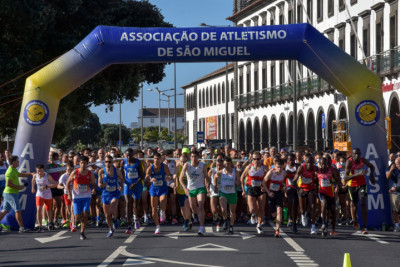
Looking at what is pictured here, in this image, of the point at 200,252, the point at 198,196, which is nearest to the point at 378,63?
the point at 198,196

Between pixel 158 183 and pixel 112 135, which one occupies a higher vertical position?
pixel 112 135

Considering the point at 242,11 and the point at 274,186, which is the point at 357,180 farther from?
the point at 242,11

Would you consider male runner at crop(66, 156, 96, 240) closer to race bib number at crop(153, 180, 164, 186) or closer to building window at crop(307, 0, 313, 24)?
race bib number at crop(153, 180, 164, 186)

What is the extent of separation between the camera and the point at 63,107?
107 ft

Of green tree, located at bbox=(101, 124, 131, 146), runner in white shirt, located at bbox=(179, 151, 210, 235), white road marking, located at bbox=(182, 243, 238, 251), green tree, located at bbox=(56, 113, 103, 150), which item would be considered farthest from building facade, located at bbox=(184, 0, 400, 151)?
green tree, located at bbox=(101, 124, 131, 146)

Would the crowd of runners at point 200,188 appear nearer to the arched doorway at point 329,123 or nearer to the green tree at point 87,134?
the arched doorway at point 329,123

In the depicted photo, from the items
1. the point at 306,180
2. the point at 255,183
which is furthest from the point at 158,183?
the point at 306,180

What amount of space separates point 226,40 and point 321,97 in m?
34.1

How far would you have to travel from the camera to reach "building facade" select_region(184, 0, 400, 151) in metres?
40.9

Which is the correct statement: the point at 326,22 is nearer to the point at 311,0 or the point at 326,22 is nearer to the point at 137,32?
the point at 311,0

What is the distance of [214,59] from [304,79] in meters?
36.4

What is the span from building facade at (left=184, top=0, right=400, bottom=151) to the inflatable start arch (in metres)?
16.5

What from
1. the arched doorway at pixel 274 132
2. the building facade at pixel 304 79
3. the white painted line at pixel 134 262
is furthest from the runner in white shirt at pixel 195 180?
the arched doorway at pixel 274 132

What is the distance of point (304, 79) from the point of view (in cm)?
5606
